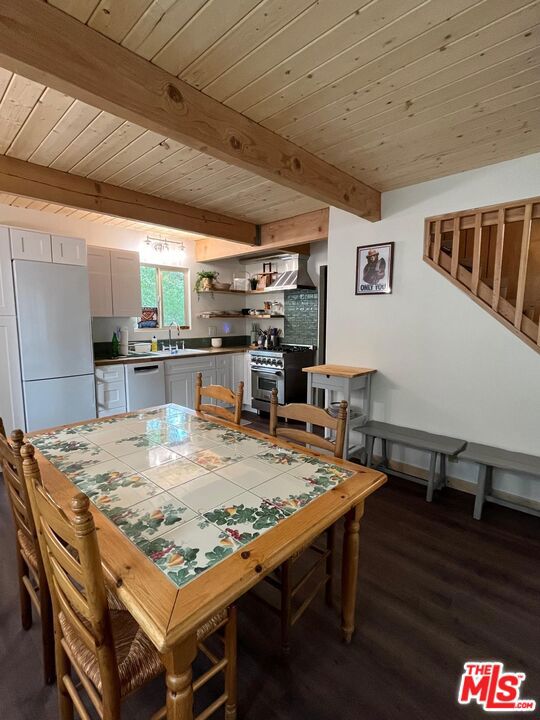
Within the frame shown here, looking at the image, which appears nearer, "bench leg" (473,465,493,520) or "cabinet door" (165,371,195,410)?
"bench leg" (473,465,493,520)

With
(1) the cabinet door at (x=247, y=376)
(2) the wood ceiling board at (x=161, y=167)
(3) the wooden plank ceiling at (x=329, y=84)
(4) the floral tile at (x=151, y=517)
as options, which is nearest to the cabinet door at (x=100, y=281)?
(2) the wood ceiling board at (x=161, y=167)

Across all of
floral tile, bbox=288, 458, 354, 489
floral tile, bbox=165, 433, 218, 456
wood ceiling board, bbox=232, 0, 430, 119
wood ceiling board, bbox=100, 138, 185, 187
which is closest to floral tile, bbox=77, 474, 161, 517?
floral tile, bbox=165, 433, 218, 456

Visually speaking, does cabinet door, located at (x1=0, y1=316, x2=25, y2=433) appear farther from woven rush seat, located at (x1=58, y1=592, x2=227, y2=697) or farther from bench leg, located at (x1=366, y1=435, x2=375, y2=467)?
bench leg, located at (x1=366, y1=435, x2=375, y2=467)

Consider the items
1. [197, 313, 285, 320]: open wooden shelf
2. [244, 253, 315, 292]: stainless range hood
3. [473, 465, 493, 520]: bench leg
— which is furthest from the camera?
[197, 313, 285, 320]: open wooden shelf

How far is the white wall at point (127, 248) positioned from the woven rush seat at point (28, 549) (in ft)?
9.90

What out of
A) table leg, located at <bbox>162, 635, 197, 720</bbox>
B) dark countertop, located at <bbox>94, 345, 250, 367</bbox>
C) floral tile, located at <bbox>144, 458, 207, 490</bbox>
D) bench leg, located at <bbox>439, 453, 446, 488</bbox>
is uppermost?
dark countertop, located at <bbox>94, 345, 250, 367</bbox>

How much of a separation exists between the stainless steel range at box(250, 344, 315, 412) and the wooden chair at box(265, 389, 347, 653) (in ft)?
8.31

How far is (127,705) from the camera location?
1.25 meters

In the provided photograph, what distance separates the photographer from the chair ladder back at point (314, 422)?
157 centimetres

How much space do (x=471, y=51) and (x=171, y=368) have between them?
367cm

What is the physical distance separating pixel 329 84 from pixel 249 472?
1.77m

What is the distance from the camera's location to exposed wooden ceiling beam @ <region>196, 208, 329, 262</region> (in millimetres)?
3625

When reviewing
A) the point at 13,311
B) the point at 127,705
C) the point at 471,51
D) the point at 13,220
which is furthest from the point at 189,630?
the point at 13,220

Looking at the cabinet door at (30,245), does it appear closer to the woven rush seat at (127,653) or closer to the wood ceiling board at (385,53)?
the wood ceiling board at (385,53)
